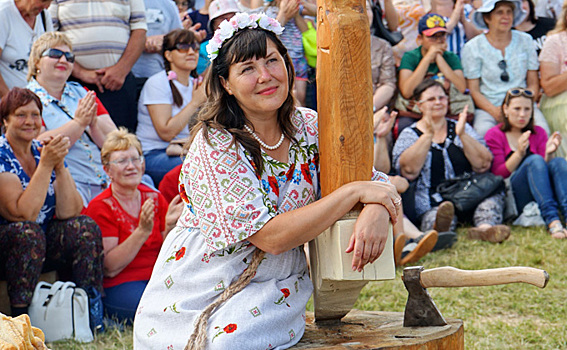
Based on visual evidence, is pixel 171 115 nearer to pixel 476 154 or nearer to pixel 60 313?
pixel 60 313

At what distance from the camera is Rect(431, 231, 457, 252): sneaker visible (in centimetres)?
624

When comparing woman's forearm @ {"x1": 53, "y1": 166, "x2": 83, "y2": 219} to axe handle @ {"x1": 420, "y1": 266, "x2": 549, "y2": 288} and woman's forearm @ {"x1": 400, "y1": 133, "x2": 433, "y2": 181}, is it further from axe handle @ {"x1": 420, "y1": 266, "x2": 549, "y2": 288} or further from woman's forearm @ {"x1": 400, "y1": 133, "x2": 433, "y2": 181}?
woman's forearm @ {"x1": 400, "y1": 133, "x2": 433, "y2": 181}

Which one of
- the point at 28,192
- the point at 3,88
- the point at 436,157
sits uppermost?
the point at 3,88

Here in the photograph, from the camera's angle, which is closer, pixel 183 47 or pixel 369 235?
pixel 369 235

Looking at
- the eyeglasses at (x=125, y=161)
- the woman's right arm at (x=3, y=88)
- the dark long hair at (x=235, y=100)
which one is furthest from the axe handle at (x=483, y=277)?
the woman's right arm at (x=3, y=88)

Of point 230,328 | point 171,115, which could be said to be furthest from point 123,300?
point 230,328

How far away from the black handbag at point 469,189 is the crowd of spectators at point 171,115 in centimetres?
8

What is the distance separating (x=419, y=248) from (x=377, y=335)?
9.99 ft

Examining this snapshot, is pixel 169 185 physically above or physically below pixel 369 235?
below

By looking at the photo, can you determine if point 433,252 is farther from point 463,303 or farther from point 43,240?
point 43,240

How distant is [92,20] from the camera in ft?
20.4

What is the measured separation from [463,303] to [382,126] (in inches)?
82.8

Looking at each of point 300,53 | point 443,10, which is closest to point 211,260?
point 300,53

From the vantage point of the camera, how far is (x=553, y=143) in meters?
7.17
